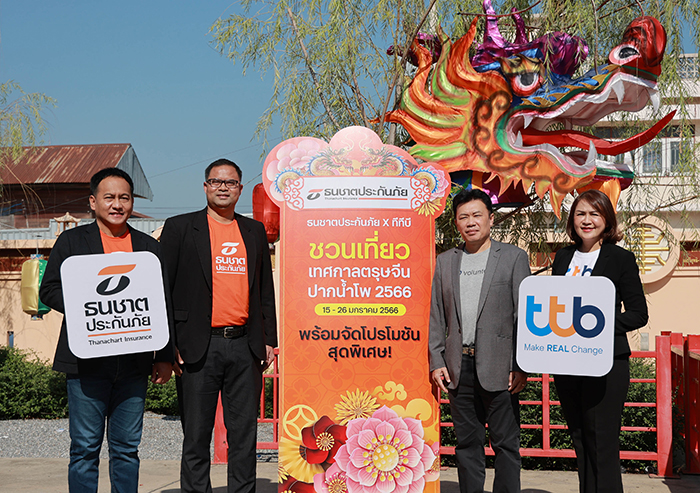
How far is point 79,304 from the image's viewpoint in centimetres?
341

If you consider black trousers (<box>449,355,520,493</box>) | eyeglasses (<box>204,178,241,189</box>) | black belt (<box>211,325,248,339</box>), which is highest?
eyeglasses (<box>204,178,241,189</box>)

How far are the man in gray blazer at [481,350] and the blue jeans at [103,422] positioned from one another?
1784mm

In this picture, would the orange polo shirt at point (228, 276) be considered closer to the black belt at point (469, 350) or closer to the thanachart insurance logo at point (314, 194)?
the thanachart insurance logo at point (314, 194)

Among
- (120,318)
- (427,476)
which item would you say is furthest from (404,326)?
(120,318)

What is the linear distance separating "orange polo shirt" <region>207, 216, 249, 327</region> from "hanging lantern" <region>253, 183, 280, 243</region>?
2.24 feet

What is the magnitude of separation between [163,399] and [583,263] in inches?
305

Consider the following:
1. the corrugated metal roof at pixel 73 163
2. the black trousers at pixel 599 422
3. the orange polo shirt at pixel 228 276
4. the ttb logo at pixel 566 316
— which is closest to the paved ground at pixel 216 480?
the black trousers at pixel 599 422

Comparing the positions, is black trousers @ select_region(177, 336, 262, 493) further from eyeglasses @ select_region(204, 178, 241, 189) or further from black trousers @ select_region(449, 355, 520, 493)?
black trousers @ select_region(449, 355, 520, 493)

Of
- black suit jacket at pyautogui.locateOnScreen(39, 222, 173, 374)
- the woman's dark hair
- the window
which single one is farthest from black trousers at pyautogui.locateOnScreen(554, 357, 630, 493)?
the window

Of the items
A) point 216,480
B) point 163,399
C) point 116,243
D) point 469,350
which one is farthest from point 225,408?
point 163,399

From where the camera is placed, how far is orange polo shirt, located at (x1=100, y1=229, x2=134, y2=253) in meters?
3.62

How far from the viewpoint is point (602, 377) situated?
357 cm

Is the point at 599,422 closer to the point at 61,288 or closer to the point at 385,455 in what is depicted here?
the point at 385,455

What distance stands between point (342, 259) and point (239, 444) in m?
1.33
